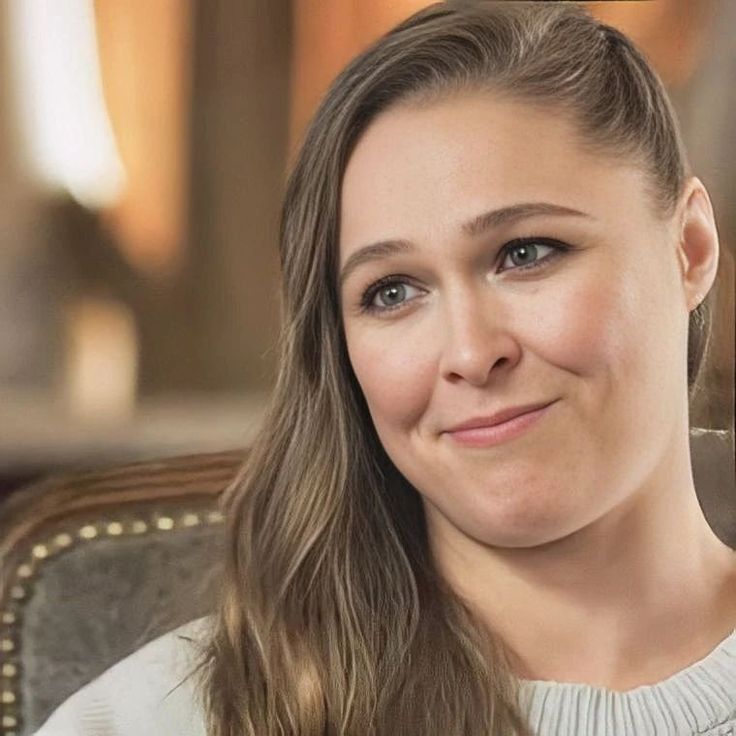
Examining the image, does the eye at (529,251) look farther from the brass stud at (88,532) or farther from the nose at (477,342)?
the brass stud at (88,532)

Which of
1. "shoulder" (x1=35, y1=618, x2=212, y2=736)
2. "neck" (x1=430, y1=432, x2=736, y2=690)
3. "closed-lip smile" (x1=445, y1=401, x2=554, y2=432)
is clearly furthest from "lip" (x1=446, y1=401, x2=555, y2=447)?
"shoulder" (x1=35, y1=618, x2=212, y2=736)

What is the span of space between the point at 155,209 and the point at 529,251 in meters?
0.49

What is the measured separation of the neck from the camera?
34.6 inches

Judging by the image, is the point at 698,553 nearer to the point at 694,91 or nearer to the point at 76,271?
the point at 694,91

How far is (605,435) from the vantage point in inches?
32.3

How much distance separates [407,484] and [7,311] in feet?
1.50

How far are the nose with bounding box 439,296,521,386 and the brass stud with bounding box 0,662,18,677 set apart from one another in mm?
431

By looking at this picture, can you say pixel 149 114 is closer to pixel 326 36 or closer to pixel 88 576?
pixel 326 36

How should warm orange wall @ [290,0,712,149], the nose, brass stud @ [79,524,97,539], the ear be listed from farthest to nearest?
warm orange wall @ [290,0,712,149] → brass stud @ [79,524,97,539] → the ear → the nose

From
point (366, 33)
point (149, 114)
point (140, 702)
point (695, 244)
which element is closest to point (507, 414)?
point (695, 244)

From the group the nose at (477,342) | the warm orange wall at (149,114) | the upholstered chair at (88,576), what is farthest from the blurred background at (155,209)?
the nose at (477,342)

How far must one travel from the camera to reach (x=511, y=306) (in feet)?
2.65

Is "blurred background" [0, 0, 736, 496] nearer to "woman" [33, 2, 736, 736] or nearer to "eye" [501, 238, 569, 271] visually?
"woman" [33, 2, 736, 736]

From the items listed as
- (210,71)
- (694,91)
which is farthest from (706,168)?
(210,71)
